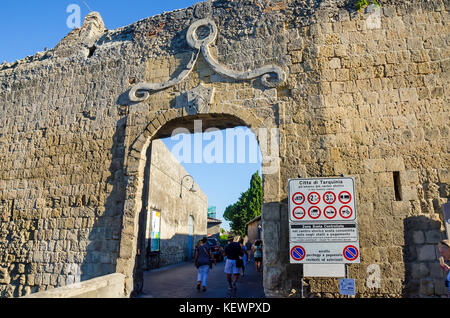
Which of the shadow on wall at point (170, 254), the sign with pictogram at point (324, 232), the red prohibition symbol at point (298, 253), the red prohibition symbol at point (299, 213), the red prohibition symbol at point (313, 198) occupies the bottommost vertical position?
the shadow on wall at point (170, 254)

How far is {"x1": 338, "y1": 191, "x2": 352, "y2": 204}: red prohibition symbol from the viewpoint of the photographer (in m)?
3.88

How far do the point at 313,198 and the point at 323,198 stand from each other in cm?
12

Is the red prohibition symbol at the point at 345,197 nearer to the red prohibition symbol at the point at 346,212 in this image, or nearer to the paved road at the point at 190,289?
the red prohibition symbol at the point at 346,212

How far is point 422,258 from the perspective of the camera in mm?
4535

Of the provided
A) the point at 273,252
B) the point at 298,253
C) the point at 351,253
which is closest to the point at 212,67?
the point at 273,252

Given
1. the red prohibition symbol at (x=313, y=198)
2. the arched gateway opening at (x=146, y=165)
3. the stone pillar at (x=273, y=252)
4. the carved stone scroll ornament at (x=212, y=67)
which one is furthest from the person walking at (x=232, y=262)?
the carved stone scroll ornament at (x=212, y=67)

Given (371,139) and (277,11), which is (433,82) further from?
(277,11)

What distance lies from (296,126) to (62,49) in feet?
19.3

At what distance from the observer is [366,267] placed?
463 cm

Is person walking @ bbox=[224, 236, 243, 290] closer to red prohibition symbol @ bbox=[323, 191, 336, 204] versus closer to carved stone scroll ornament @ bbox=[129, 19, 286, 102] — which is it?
red prohibition symbol @ bbox=[323, 191, 336, 204]

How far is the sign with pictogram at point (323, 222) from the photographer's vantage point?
3749mm

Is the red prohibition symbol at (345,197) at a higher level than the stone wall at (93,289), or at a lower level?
higher

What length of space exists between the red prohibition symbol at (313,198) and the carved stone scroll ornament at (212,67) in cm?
239

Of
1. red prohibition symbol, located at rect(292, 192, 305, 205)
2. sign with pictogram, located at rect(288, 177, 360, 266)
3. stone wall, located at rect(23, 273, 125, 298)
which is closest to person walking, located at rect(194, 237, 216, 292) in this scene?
stone wall, located at rect(23, 273, 125, 298)
